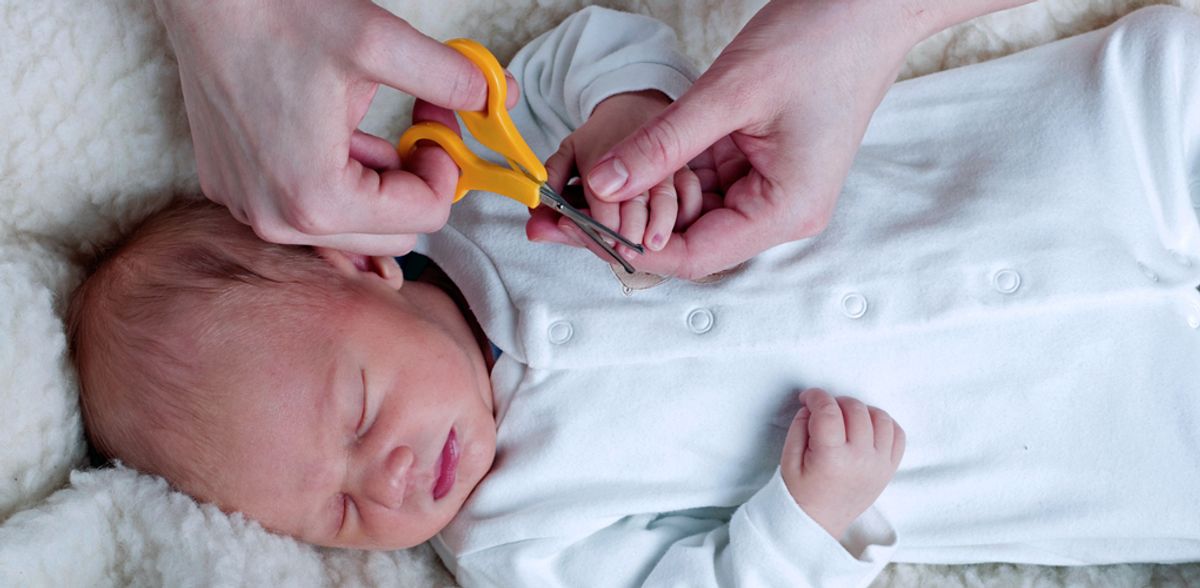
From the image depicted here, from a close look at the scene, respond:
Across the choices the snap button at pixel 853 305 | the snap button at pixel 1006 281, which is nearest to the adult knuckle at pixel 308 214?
the snap button at pixel 853 305

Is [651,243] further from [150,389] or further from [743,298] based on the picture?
[150,389]

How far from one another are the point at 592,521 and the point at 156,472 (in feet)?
1.63

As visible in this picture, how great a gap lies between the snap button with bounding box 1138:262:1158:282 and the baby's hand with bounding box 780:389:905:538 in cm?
32

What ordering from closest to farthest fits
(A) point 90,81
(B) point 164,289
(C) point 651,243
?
(C) point 651,243
(B) point 164,289
(A) point 90,81

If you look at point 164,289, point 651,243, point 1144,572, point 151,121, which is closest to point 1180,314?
point 1144,572

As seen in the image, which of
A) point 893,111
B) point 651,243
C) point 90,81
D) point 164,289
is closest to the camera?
point 651,243

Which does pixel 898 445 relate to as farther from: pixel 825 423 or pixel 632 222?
pixel 632 222

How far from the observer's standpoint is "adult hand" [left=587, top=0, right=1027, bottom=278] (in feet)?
3.36

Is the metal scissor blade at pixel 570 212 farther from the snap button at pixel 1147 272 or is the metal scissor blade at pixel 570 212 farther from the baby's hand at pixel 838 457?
the snap button at pixel 1147 272

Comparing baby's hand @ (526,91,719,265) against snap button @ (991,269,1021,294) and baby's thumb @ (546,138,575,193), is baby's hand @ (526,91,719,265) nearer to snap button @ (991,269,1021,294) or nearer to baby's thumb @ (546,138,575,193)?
baby's thumb @ (546,138,575,193)

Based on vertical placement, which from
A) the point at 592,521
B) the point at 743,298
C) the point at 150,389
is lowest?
the point at 592,521

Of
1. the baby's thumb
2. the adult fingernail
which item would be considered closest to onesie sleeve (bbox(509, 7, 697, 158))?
the baby's thumb

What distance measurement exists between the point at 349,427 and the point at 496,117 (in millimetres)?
394

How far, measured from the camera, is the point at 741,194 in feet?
3.62
